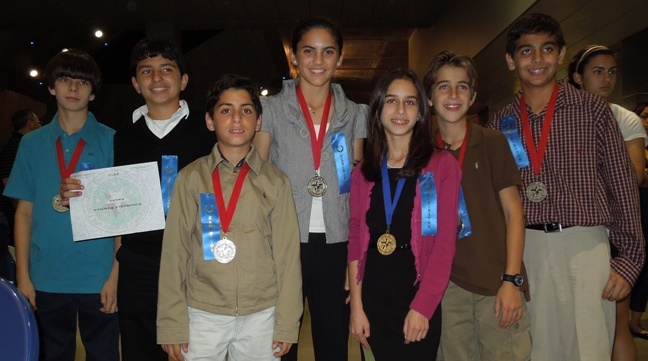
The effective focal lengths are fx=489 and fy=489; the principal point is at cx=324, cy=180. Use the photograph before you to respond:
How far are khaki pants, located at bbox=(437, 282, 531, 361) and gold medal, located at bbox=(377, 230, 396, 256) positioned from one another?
0.36m

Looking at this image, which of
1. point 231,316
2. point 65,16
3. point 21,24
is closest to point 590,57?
point 231,316

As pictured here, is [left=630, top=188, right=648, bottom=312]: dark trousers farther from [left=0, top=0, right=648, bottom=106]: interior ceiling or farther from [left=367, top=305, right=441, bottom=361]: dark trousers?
[left=367, top=305, right=441, bottom=361]: dark trousers

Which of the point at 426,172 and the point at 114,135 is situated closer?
the point at 426,172

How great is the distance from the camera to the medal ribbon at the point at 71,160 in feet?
8.45

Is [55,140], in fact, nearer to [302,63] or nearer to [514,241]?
[302,63]

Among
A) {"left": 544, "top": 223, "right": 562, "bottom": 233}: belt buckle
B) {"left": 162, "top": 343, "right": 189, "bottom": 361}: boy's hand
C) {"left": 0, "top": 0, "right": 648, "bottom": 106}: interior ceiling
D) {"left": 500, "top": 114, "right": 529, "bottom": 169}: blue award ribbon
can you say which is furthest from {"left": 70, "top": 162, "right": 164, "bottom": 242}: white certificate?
{"left": 0, "top": 0, "right": 648, "bottom": 106}: interior ceiling

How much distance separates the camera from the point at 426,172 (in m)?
2.14

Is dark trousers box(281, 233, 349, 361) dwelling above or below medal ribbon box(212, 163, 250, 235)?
below

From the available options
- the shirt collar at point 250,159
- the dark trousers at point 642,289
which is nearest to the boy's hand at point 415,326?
the shirt collar at point 250,159

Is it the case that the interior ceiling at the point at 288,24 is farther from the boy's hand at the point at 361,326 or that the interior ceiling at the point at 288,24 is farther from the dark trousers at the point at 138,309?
the dark trousers at the point at 138,309

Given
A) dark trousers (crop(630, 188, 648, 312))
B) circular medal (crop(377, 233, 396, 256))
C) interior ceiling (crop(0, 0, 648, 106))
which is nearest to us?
circular medal (crop(377, 233, 396, 256))

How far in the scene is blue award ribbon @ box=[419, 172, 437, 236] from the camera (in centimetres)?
209

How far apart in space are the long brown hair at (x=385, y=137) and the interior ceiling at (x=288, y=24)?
3.65 meters

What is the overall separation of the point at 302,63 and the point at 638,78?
7.40 meters
